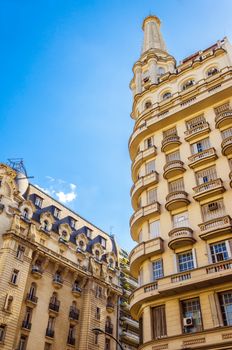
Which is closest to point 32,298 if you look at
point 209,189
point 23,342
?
point 23,342

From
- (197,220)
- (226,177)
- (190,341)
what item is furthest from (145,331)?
(226,177)

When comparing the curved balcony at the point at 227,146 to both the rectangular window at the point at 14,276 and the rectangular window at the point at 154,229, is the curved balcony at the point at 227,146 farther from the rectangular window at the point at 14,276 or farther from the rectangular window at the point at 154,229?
the rectangular window at the point at 14,276

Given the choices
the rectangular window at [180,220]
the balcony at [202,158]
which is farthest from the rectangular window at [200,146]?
the rectangular window at [180,220]

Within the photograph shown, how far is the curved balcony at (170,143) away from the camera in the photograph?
32.1 meters

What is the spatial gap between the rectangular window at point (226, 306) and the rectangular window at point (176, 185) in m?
9.74

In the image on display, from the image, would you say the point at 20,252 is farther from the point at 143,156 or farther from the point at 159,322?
the point at 159,322

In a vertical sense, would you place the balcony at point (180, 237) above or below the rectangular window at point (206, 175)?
below

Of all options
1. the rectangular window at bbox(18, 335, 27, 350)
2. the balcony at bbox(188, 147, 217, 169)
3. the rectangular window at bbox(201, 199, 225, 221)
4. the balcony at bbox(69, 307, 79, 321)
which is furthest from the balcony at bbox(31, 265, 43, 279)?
the rectangular window at bbox(201, 199, 225, 221)

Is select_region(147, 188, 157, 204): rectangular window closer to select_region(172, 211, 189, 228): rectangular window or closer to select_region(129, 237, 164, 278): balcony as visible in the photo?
select_region(172, 211, 189, 228): rectangular window

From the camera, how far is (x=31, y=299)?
39688 millimetres

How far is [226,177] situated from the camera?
26766 mm

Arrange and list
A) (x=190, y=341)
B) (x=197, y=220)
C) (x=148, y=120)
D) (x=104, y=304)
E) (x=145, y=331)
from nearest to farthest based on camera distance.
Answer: (x=190, y=341), (x=145, y=331), (x=197, y=220), (x=148, y=120), (x=104, y=304)

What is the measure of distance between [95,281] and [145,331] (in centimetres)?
2636

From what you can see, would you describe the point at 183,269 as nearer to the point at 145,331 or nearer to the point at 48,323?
the point at 145,331
